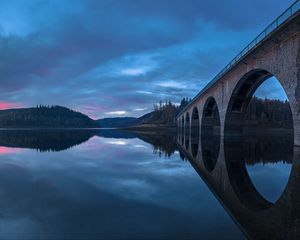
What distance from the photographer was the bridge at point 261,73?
18.8m

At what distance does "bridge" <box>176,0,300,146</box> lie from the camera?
18.8 metres

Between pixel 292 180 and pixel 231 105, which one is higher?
pixel 231 105

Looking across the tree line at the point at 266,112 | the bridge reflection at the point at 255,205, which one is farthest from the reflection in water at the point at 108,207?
the tree line at the point at 266,112

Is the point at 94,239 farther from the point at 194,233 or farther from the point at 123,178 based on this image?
the point at 123,178

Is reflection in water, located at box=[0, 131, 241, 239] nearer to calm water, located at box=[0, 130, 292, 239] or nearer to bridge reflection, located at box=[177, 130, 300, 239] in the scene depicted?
calm water, located at box=[0, 130, 292, 239]

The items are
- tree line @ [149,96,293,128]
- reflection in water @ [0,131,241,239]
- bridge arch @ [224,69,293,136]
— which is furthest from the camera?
tree line @ [149,96,293,128]

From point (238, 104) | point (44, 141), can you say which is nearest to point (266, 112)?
point (238, 104)

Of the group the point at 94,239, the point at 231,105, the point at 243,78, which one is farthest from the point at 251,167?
the point at 231,105

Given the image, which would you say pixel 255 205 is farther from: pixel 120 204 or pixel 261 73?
pixel 261 73

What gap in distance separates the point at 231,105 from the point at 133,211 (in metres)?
34.7

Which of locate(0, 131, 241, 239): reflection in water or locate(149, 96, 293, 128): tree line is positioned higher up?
locate(149, 96, 293, 128): tree line

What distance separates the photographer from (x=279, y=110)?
433 ft

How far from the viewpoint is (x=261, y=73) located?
1211 inches

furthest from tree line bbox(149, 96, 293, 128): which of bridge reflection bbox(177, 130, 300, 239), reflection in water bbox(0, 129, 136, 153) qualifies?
bridge reflection bbox(177, 130, 300, 239)
